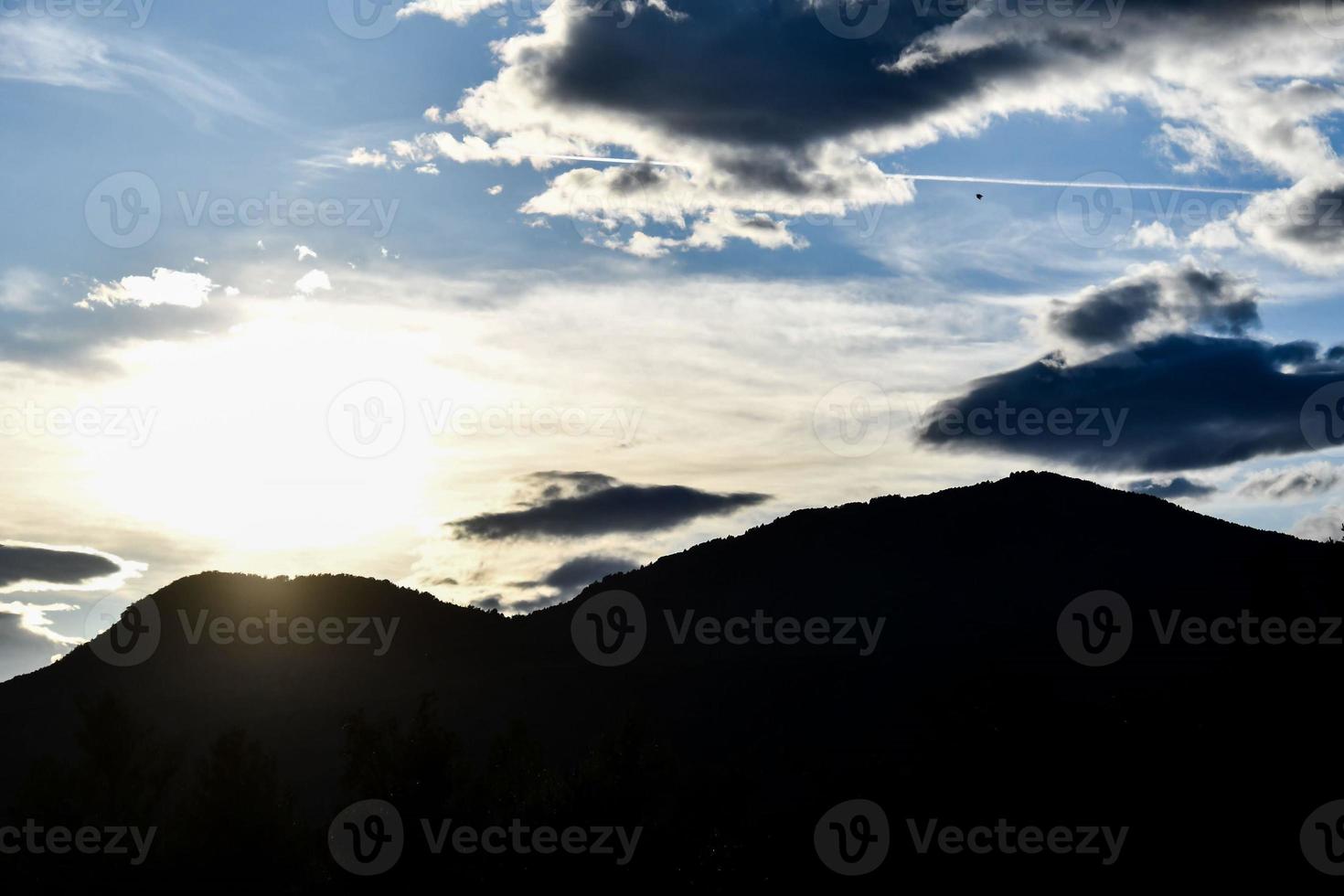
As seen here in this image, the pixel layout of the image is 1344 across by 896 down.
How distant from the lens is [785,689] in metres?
123

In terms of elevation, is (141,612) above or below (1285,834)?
above

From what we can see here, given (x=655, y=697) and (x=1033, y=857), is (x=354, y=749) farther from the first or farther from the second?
(x=655, y=697)

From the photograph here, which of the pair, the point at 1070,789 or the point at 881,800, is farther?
the point at 881,800

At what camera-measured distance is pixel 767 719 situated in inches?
4663

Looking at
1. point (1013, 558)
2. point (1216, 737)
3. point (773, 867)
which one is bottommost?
point (773, 867)

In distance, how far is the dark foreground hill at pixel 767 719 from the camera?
61656 millimetres

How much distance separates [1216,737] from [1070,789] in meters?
8.17

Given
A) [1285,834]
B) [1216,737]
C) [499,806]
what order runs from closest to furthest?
[1285,834], [1216,737], [499,806]

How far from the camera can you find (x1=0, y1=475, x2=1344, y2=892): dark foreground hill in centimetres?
6166

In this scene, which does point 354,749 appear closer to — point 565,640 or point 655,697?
point 655,697

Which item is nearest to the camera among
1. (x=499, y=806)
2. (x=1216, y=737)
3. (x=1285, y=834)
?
(x=1285, y=834)

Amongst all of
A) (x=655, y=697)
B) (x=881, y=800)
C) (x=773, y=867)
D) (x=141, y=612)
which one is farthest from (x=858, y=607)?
(x=141, y=612)

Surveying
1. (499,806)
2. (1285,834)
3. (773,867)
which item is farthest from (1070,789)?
(499,806)

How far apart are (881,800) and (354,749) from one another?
114 ft
